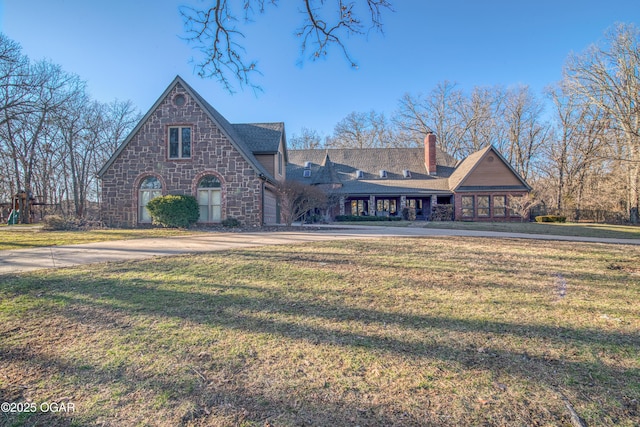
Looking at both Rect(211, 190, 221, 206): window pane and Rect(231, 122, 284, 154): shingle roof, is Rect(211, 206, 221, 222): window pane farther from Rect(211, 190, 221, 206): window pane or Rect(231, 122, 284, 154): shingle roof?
Rect(231, 122, 284, 154): shingle roof

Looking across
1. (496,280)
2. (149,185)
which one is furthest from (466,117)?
(496,280)

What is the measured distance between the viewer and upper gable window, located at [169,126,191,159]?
52.8 ft

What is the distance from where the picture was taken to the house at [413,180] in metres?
25.1

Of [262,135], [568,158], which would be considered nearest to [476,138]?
[568,158]

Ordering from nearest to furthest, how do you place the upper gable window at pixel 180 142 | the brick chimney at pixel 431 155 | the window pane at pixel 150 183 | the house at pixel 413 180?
the upper gable window at pixel 180 142 → the window pane at pixel 150 183 → the house at pixel 413 180 → the brick chimney at pixel 431 155

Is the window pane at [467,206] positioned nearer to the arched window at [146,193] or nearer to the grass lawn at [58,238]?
the grass lawn at [58,238]

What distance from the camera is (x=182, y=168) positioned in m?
16.1

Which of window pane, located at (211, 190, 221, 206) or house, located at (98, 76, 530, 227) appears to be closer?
house, located at (98, 76, 530, 227)

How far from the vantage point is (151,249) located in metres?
7.89

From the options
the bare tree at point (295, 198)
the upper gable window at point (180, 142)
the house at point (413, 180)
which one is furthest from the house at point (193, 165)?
the house at point (413, 180)

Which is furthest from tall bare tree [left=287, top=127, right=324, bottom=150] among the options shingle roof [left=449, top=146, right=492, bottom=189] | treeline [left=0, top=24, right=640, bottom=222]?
shingle roof [left=449, top=146, right=492, bottom=189]

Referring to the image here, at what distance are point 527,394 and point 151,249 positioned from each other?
7.97 meters

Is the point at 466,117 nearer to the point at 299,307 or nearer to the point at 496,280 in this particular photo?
the point at 496,280

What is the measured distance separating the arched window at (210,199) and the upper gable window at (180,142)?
1.53 meters
